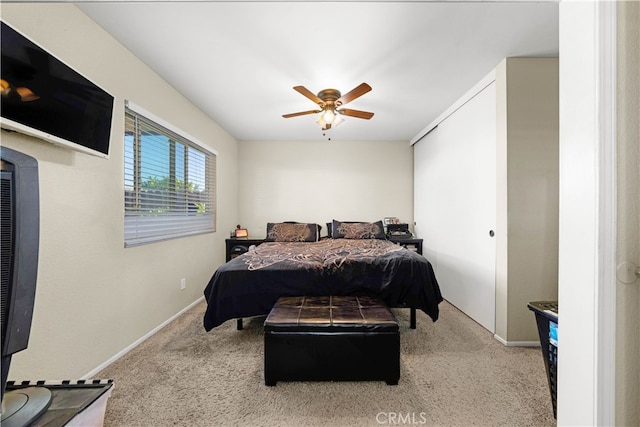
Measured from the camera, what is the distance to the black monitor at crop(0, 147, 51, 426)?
2.55ft

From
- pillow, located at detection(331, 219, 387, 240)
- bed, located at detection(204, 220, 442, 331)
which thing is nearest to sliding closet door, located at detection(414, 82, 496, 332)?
bed, located at detection(204, 220, 442, 331)

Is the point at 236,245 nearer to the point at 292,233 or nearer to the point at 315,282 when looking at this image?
the point at 292,233

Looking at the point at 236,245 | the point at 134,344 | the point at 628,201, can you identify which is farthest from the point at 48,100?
the point at 236,245

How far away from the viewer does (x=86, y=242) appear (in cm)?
161

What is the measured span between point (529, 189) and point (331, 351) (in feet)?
6.74

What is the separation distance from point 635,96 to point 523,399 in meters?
1.64

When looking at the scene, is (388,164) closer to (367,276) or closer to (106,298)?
(367,276)

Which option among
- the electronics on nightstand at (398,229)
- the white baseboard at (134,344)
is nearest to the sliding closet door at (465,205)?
the electronics on nightstand at (398,229)

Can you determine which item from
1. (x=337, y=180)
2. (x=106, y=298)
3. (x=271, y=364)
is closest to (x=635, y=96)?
(x=271, y=364)

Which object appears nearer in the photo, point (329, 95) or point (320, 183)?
point (329, 95)

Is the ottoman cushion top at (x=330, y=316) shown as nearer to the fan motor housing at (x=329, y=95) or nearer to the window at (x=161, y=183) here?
the window at (x=161, y=183)

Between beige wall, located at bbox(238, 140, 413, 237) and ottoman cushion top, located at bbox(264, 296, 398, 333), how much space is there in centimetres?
240

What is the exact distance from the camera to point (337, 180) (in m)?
4.27

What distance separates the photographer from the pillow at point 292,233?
145 inches
